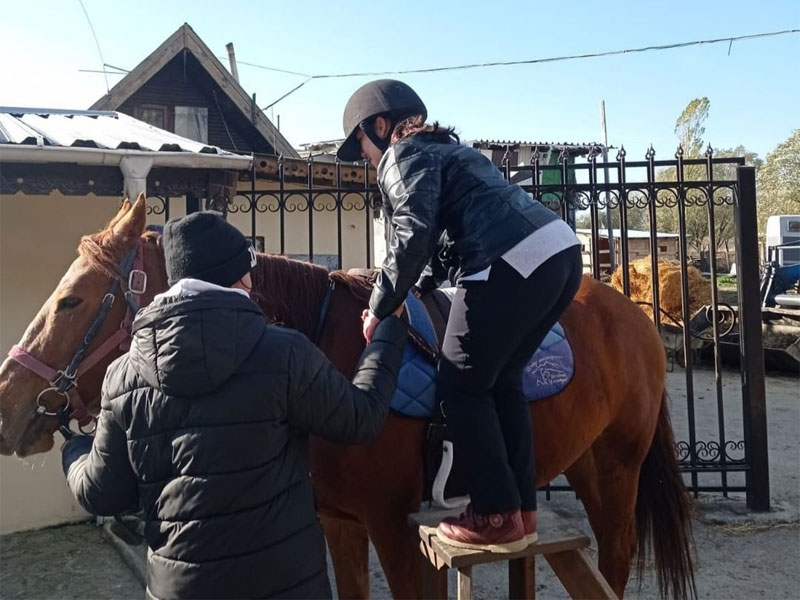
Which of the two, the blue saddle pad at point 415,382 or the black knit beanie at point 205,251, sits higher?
the black knit beanie at point 205,251

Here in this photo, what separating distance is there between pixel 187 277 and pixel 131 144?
265cm

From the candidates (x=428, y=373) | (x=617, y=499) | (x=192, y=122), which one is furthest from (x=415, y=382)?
(x=192, y=122)

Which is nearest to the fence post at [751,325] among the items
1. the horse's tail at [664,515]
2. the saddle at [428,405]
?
the horse's tail at [664,515]

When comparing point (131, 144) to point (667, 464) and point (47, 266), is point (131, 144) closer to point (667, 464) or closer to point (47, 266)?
point (47, 266)

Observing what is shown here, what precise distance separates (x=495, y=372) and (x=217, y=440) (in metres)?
0.93

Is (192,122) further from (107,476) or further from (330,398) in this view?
(330,398)

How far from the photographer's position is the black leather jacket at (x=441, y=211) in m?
1.96

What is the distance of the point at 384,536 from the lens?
227cm

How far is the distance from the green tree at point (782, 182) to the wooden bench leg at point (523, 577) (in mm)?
30297

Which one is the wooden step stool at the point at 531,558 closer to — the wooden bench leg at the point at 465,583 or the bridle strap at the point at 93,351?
the wooden bench leg at the point at 465,583

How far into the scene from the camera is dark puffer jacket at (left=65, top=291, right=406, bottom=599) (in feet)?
5.14

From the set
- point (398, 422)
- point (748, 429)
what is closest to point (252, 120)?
point (748, 429)

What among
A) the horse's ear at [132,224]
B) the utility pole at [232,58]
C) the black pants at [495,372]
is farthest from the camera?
the utility pole at [232,58]

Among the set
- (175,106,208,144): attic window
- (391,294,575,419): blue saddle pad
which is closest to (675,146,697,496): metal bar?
(391,294,575,419): blue saddle pad
